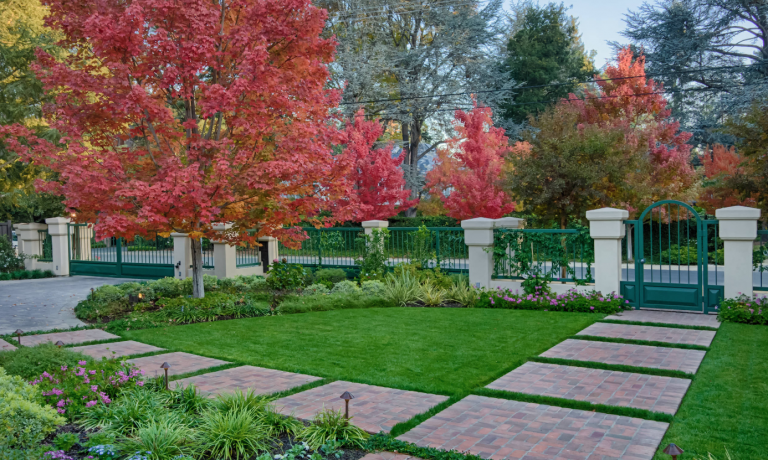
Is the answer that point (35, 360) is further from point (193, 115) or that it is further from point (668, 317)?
point (668, 317)

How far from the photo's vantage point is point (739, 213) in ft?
31.7

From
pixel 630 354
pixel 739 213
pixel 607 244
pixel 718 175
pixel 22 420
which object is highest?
pixel 718 175

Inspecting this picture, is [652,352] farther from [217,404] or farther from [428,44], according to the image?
[428,44]

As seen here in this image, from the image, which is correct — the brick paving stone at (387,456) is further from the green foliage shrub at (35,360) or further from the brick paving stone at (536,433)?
the green foliage shrub at (35,360)

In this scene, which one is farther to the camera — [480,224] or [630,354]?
[480,224]

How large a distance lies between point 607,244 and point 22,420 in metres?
9.70

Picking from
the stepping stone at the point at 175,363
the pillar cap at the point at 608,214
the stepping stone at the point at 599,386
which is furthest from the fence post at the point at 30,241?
the stepping stone at the point at 599,386

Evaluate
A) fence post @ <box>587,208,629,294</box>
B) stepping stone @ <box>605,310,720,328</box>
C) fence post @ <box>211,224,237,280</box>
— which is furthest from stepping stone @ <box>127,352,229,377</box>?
fence post @ <box>211,224,237,280</box>

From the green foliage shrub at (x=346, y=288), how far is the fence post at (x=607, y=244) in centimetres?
496

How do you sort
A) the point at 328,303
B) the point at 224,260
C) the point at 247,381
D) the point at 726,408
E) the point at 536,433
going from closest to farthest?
the point at 536,433 < the point at 726,408 < the point at 247,381 < the point at 328,303 < the point at 224,260

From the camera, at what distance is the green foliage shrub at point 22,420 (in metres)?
3.80

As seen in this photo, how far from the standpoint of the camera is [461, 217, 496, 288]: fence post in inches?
475

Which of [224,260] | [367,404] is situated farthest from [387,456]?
[224,260]

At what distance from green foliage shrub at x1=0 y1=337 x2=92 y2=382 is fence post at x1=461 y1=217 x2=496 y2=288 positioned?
8.06 metres
